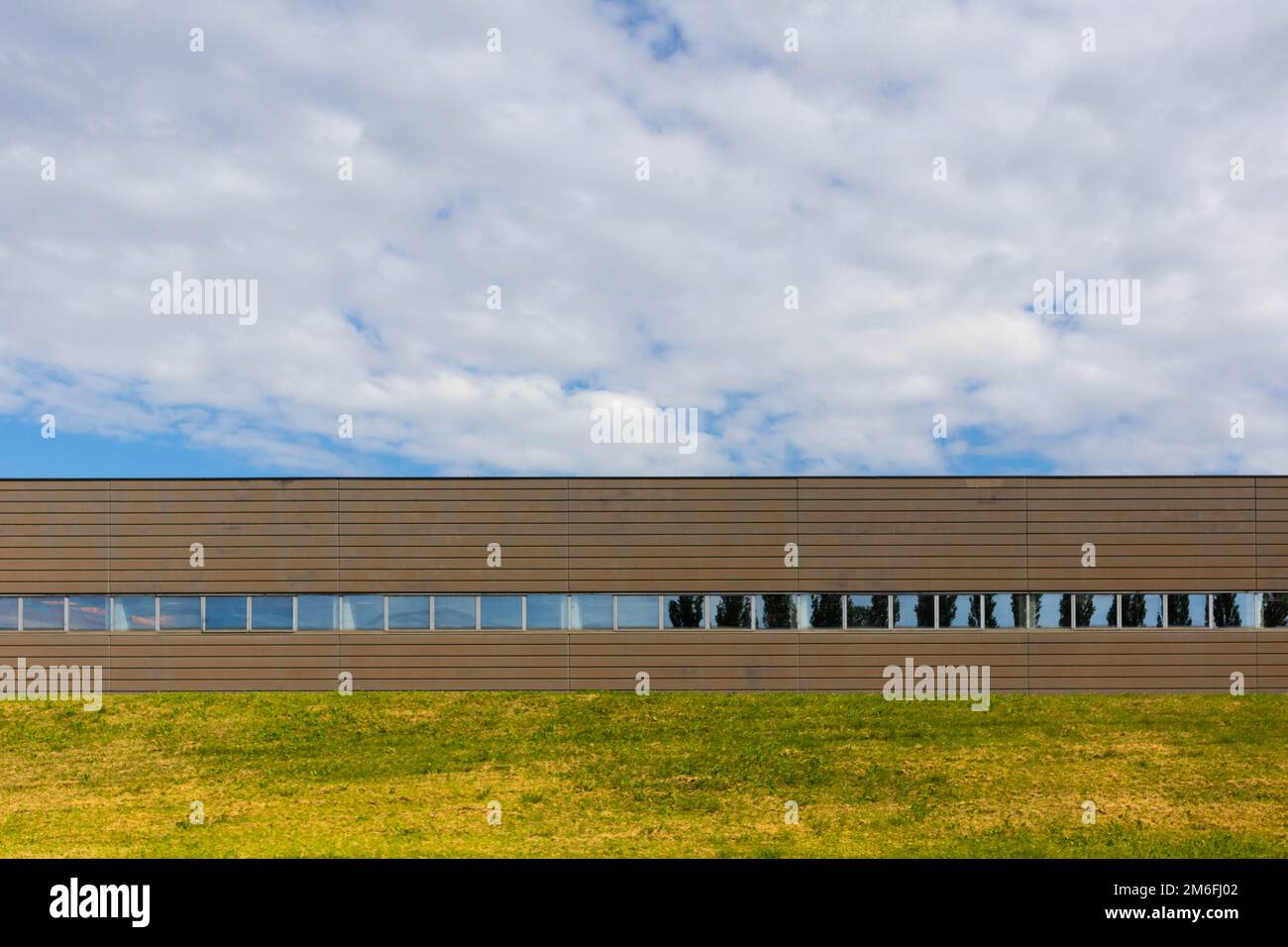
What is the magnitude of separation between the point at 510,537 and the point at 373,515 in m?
3.37

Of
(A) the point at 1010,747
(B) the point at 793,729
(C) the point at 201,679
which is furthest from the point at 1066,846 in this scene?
(C) the point at 201,679

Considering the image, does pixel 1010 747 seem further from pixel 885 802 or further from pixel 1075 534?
pixel 1075 534

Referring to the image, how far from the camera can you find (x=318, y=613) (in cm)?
2353

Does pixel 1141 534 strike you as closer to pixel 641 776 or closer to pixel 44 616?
pixel 641 776

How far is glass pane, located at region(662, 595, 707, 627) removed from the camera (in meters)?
23.6

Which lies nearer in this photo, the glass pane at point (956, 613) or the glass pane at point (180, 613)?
the glass pane at point (180, 613)

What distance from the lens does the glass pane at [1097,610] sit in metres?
23.7

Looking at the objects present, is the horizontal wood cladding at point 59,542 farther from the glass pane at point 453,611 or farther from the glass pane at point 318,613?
the glass pane at point 453,611

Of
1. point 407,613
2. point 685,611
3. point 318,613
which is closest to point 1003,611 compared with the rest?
point 685,611

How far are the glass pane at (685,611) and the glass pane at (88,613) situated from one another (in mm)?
13489

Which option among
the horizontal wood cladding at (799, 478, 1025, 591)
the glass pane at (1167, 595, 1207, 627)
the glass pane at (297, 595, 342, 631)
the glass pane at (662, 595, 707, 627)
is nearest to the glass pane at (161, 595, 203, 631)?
the glass pane at (297, 595, 342, 631)

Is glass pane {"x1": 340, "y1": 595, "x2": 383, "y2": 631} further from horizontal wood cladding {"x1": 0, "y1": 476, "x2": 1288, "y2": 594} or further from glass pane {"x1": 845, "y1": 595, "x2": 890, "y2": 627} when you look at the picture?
glass pane {"x1": 845, "y1": 595, "x2": 890, "y2": 627}

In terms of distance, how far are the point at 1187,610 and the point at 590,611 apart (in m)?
14.6

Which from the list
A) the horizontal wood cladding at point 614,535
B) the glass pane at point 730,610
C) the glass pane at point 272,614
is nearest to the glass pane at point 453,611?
the horizontal wood cladding at point 614,535
